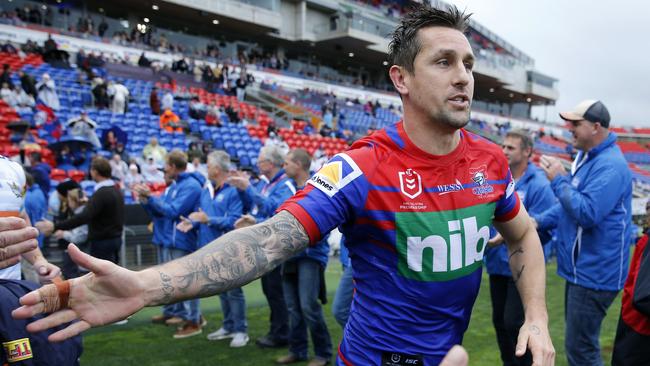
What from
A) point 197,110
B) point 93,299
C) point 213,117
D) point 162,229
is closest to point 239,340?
point 162,229

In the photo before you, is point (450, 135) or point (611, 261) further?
point (611, 261)

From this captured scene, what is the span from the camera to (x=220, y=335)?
5.48 meters

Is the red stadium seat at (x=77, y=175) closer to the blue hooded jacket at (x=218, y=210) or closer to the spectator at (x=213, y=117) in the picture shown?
the blue hooded jacket at (x=218, y=210)

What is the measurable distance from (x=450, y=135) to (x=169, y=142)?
584 inches

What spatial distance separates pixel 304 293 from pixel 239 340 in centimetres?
125

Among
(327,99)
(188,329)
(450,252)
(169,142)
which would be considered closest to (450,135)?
(450,252)

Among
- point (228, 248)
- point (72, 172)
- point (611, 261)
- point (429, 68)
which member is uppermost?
point (429, 68)

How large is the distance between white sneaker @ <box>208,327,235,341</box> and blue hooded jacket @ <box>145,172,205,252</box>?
1.03 metres

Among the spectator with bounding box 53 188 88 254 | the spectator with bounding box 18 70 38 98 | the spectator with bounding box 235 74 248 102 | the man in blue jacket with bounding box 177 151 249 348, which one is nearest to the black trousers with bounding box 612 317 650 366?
the man in blue jacket with bounding box 177 151 249 348

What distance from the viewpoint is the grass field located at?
476 centimetres

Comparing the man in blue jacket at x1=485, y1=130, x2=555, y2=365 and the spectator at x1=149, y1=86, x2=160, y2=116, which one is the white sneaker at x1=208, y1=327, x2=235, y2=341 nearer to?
the man in blue jacket at x1=485, y1=130, x2=555, y2=365

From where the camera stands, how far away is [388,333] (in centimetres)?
178

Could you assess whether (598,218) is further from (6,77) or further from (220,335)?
(6,77)

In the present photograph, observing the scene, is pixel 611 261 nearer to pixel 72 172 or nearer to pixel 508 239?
pixel 508 239
